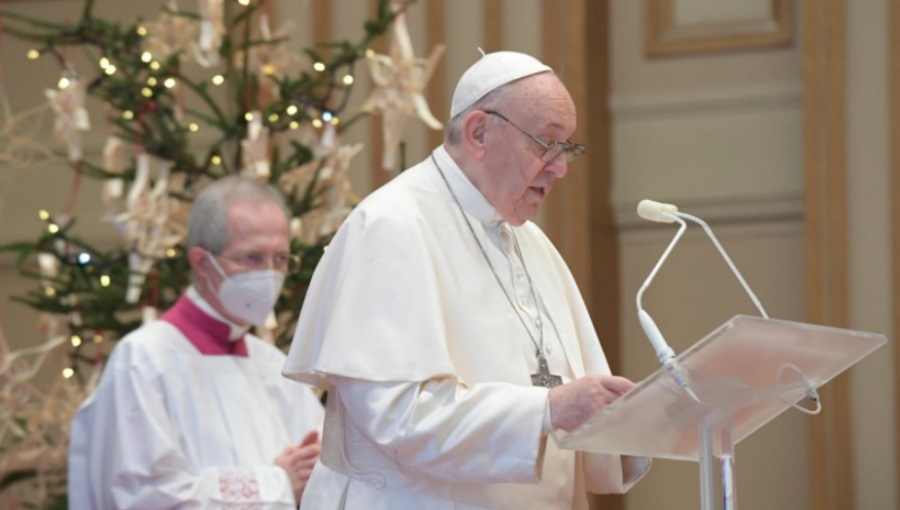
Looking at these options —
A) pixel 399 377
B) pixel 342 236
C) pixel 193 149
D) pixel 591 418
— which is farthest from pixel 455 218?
pixel 193 149

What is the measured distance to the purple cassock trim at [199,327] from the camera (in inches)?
189

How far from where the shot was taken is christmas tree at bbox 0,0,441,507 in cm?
537

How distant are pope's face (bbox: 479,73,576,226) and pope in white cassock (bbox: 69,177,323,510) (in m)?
1.47

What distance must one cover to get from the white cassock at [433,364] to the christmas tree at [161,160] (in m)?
1.97

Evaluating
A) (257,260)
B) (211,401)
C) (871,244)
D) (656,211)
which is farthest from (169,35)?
(656,211)

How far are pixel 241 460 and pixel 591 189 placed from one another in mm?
2488

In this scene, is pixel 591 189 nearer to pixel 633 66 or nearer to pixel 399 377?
pixel 633 66

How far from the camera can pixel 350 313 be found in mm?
3213

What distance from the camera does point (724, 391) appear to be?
2.83 meters

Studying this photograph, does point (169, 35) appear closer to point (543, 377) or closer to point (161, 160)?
point (161, 160)

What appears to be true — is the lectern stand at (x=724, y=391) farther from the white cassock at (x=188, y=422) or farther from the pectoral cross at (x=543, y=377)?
the white cassock at (x=188, y=422)

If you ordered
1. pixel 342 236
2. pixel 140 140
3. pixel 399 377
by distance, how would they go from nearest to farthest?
pixel 399 377 → pixel 342 236 → pixel 140 140

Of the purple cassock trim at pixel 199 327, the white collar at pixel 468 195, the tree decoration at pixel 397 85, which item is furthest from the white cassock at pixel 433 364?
the tree decoration at pixel 397 85

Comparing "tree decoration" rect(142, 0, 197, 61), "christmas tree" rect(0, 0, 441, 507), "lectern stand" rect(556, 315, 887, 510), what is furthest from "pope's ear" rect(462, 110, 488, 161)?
"tree decoration" rect(142, 0, 197, 61)
